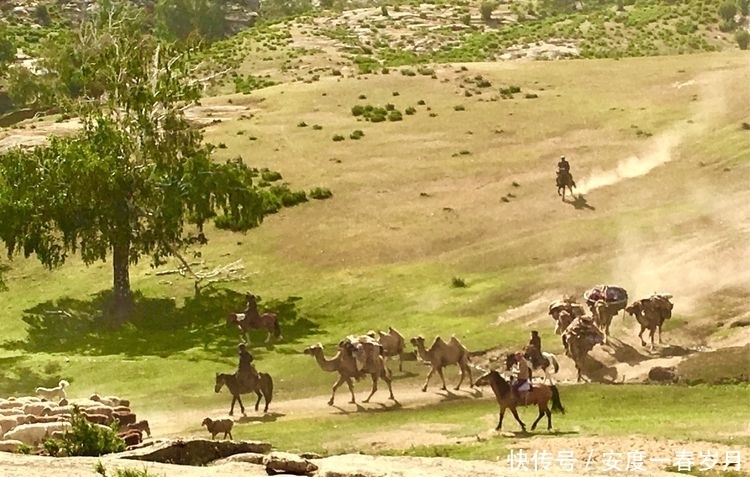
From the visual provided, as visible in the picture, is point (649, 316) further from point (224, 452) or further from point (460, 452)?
point (224, 452)

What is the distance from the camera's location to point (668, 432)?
74.6ft

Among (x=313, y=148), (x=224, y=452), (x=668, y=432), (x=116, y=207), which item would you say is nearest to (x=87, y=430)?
(x=224, y=452)

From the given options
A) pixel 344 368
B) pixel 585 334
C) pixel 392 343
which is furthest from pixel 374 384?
pixel 585 334

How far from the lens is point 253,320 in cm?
4022

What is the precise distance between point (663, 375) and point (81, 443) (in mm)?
17220

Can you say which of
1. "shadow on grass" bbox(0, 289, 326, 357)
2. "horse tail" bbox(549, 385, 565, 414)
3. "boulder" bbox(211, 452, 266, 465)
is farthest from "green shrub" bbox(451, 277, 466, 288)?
"boulder" bbox(211, 452, 266, 465)

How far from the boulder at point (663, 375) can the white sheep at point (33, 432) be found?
16.8 metres

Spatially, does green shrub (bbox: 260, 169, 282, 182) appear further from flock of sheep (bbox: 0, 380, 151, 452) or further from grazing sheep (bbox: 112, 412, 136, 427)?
grazing sheep (bbox: 112, 412, 136, 427)

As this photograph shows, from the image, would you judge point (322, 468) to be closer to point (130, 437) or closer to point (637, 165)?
point (130, 437)

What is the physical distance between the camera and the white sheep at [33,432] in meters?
23.7

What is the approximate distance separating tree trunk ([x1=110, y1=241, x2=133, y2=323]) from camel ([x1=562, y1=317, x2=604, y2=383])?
2133 centimetres

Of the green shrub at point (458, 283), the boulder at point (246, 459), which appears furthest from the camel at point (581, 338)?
the boulder at point (246, 459)

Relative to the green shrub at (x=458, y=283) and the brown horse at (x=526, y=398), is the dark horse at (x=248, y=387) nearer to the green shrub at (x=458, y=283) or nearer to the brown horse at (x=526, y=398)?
the brown horse at (x=526, y=398)

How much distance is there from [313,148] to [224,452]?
153ft
